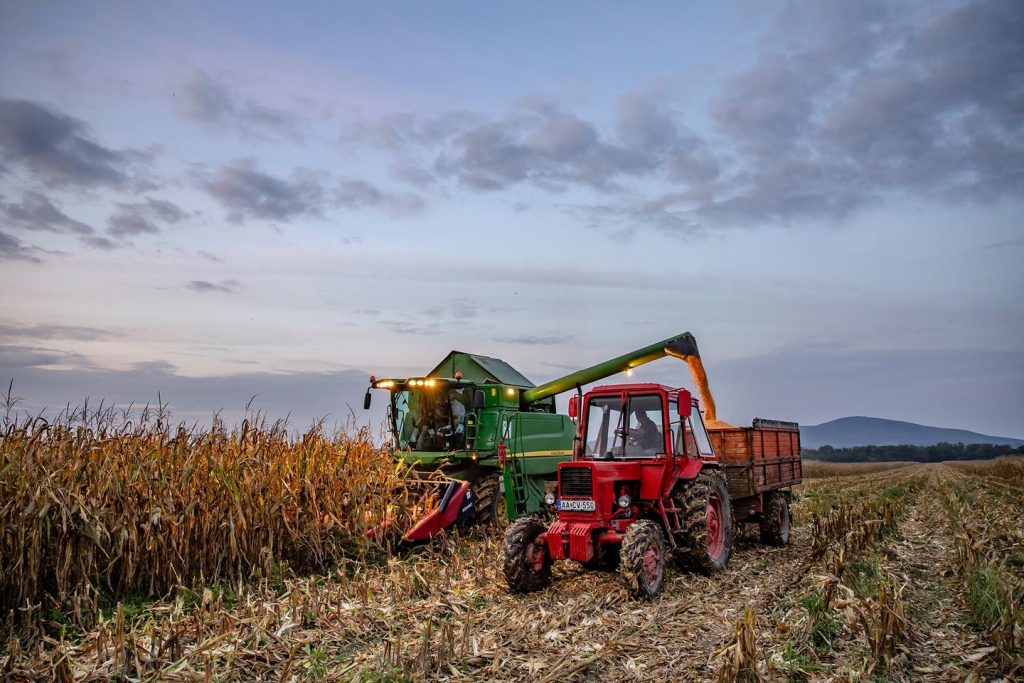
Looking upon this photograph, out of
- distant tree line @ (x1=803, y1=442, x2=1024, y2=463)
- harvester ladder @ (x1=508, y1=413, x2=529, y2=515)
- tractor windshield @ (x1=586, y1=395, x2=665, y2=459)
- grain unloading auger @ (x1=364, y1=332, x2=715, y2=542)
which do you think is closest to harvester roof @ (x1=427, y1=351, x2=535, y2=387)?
grain unloading auger @ (x1=364, y1=332, x2=715, y2=542)

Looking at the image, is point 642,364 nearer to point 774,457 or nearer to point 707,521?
point 774,457

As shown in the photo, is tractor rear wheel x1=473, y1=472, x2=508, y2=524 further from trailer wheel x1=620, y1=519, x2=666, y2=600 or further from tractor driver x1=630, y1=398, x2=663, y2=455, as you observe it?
trailer wheel x1=620, y1=519, x2=666, y2=600

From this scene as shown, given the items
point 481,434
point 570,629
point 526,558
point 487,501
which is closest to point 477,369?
point 481,434

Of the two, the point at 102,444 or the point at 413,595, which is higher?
the point at 102,444

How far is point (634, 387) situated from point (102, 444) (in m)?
6.46

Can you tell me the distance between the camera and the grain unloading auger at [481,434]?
12.5 m

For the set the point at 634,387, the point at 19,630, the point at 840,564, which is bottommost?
the point at 19,630

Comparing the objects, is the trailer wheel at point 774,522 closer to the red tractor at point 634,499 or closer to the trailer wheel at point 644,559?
the red tractor at point 634,499

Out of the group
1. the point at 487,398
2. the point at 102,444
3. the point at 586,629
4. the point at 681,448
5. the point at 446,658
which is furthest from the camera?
the point at 487,398

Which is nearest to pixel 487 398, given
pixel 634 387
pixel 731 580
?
pixel 634 387

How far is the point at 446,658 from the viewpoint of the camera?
18.8 ft

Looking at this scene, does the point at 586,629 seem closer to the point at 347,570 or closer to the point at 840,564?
the point at 840,564

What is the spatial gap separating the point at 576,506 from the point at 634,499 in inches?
34.4

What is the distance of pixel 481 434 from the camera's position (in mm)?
13461
